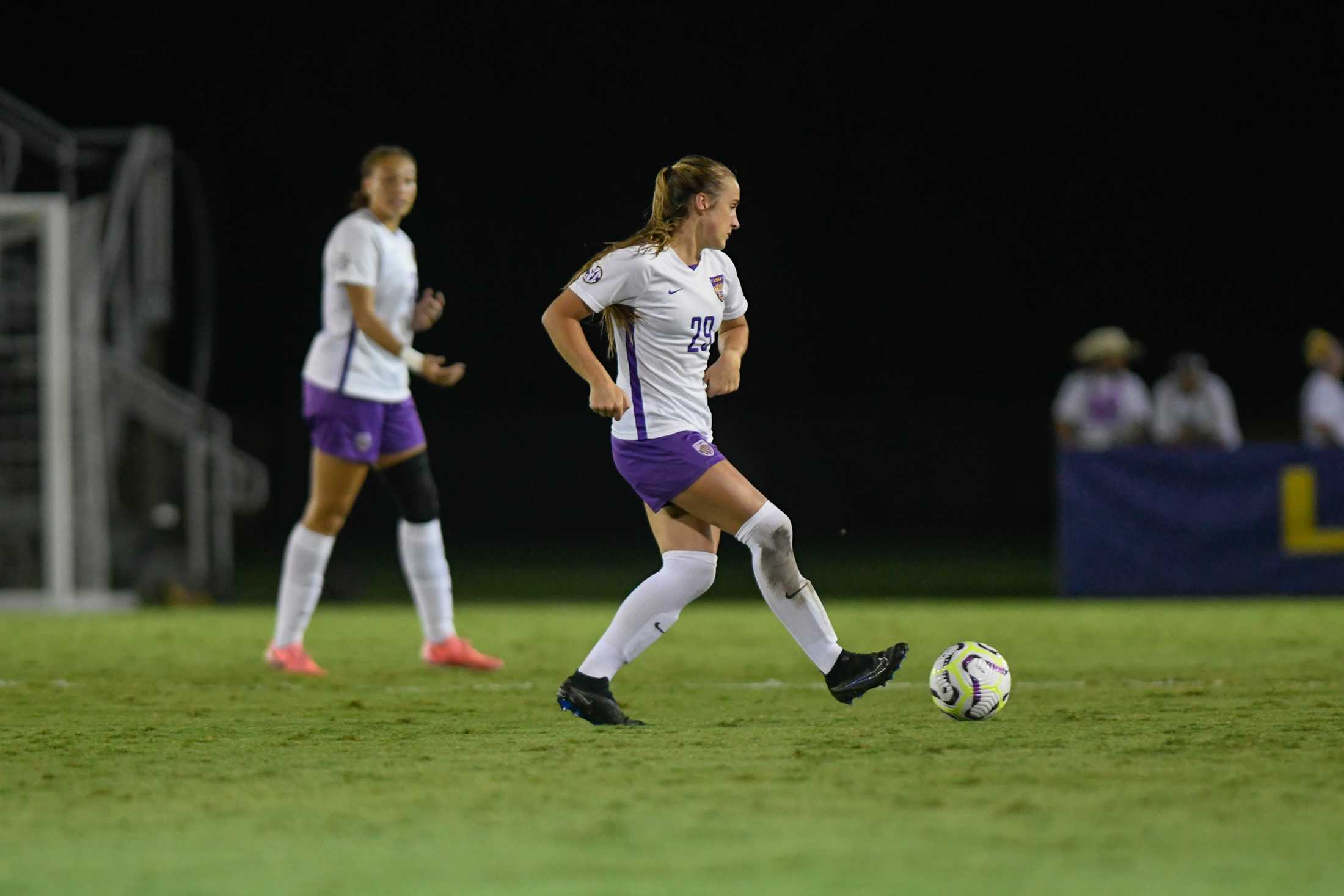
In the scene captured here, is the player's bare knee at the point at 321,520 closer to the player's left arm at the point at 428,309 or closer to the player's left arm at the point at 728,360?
the player's left arm at the point at 428,309

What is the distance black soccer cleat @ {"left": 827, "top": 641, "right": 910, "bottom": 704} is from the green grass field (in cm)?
14

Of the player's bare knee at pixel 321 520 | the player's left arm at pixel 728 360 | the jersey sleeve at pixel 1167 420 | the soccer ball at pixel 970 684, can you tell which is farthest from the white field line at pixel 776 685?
the jersey sleeve at pixel 1167 420

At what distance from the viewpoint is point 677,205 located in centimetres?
604

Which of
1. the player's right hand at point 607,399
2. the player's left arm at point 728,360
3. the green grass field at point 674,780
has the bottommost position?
the green grass field at point 674,780

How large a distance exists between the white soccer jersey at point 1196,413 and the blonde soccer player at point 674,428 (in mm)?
9683

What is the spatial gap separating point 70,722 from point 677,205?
257cm

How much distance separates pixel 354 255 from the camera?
7.82 metres

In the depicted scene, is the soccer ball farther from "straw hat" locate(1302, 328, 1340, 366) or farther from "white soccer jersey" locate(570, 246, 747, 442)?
"straw hat" locate(1302, 328, 1340, 366)

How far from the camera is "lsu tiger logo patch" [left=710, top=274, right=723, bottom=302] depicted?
6082 millimetres

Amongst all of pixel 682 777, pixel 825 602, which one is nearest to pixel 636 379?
pixel 682 777

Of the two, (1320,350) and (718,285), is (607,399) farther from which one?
(1320,350)

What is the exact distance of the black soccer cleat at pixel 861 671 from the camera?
5.93m

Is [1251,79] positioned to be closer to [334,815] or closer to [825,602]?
[825,602]

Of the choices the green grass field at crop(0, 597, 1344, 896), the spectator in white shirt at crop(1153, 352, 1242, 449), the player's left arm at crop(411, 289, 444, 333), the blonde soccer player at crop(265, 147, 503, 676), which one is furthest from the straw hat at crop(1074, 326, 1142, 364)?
A: the player's left arm at crop(411, 289, 444, 333)
